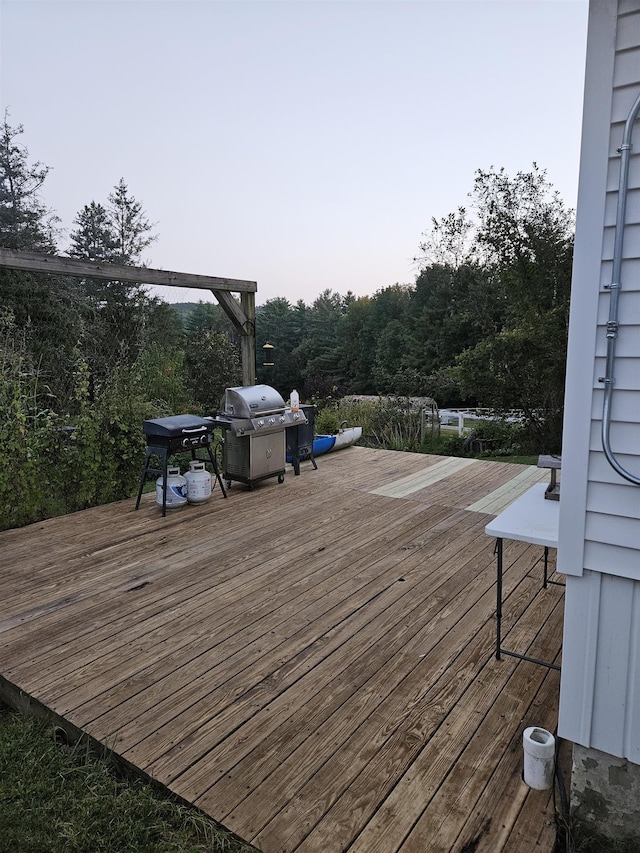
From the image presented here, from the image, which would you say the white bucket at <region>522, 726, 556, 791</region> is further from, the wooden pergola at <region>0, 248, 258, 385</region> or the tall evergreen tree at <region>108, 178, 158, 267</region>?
the tall evergreen tree at <region>108, 178, 158, 267</region>

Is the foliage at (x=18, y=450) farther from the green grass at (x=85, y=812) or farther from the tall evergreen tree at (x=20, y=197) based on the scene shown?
the tall evergreen tree at (x=20, y=197)

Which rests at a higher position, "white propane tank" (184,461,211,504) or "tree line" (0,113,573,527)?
"tree line" (0,113,573,527)

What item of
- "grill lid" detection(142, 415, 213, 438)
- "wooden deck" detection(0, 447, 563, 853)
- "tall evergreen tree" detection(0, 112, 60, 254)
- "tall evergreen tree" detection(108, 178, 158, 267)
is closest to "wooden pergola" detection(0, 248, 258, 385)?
"grill lid" detection(142, 415, 213, 438)

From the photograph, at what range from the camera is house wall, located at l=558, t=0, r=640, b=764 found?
124 cm

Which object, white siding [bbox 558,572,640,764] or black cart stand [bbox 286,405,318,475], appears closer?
white siding [bbox 558,572,640,764]

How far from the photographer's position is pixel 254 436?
15.3ft

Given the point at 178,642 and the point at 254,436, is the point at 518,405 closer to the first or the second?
the point at 254,436

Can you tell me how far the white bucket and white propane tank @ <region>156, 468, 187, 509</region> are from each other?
316cm

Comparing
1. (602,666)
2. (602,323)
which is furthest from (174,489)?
(602,323)

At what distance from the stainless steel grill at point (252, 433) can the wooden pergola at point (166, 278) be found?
0.57 m

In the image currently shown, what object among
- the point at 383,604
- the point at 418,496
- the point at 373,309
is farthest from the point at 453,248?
the point at 383,604

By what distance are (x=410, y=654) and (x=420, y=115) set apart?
741cm

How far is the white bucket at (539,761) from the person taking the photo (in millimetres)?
1481

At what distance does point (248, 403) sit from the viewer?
183 inches
